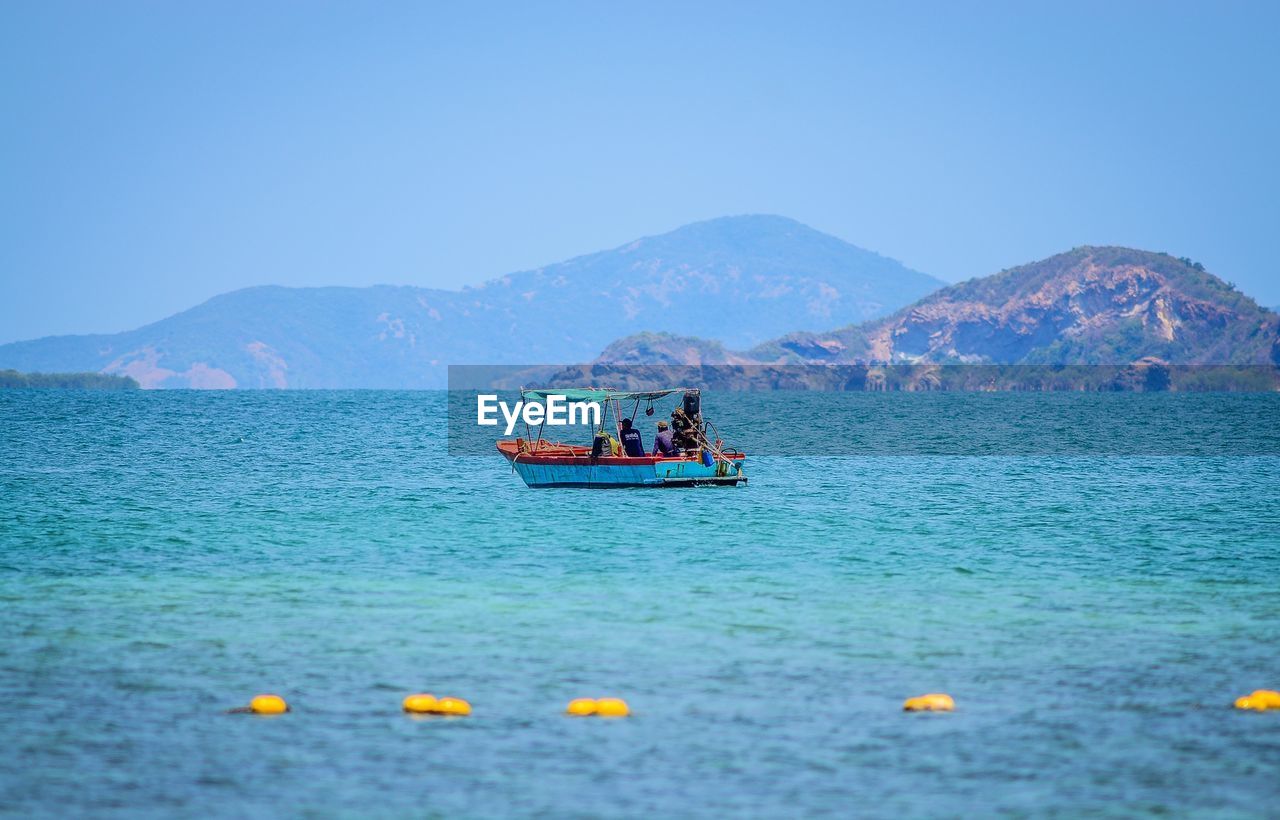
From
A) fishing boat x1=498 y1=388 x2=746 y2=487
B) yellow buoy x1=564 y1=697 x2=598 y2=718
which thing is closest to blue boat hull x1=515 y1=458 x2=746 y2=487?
fishing boat x1=498 y1=388 x2=746 y2=487

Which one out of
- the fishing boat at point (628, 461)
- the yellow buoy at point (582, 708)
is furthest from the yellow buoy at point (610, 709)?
the fishing boat at point (628, 461)

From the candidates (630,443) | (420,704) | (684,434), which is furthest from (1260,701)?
(684,434)

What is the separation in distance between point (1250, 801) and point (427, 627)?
14952 mm

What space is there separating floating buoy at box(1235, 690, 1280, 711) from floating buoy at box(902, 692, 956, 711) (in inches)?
163

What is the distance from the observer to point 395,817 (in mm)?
15820

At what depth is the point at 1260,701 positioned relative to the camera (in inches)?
814

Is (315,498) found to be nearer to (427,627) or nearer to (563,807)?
(427,627)

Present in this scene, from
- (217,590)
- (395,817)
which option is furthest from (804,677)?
(217,590)

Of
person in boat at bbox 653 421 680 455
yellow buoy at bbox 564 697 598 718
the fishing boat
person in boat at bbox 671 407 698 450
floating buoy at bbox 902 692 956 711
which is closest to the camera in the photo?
yellow buoy at bbox 564 697 598 718

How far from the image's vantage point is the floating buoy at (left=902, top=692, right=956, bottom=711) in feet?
66.7

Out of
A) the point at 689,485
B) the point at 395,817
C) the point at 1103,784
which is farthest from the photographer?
the point at 689,485

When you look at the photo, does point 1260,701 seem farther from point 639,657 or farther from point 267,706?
point 267,706

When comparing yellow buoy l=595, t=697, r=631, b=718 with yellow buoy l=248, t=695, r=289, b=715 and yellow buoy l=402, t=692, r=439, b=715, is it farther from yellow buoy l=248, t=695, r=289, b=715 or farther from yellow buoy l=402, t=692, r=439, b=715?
yellow buoy l=248, t=695, r=289, b=715

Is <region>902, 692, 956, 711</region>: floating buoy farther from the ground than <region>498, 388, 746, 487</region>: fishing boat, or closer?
closer
